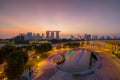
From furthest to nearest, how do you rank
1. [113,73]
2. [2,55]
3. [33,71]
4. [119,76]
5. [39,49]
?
[39,49] < [2,55] < [33,71] < [113,73] < [119,76]

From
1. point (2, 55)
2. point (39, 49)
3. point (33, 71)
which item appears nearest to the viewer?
point (33, 71)

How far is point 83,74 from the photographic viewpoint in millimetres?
10617

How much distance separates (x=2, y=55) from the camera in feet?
48.4

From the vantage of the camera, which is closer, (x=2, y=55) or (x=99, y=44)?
(x=2, y=55)

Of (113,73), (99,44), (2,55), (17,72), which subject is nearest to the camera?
(17,72)

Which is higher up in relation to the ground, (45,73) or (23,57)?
(23,57)

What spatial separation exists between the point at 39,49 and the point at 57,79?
1197cm

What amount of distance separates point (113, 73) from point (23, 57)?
7588 mm

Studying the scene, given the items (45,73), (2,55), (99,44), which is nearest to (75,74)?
(45,73)

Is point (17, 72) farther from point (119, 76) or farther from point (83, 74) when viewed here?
point (119, 76)

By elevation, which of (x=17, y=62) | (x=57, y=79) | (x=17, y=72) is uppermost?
(x=17, y=62)

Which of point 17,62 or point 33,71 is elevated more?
point 17,62

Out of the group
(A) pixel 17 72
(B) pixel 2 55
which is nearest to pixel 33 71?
(A) pixel 17 72

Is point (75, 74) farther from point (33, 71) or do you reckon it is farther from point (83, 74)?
point (33, 71)
